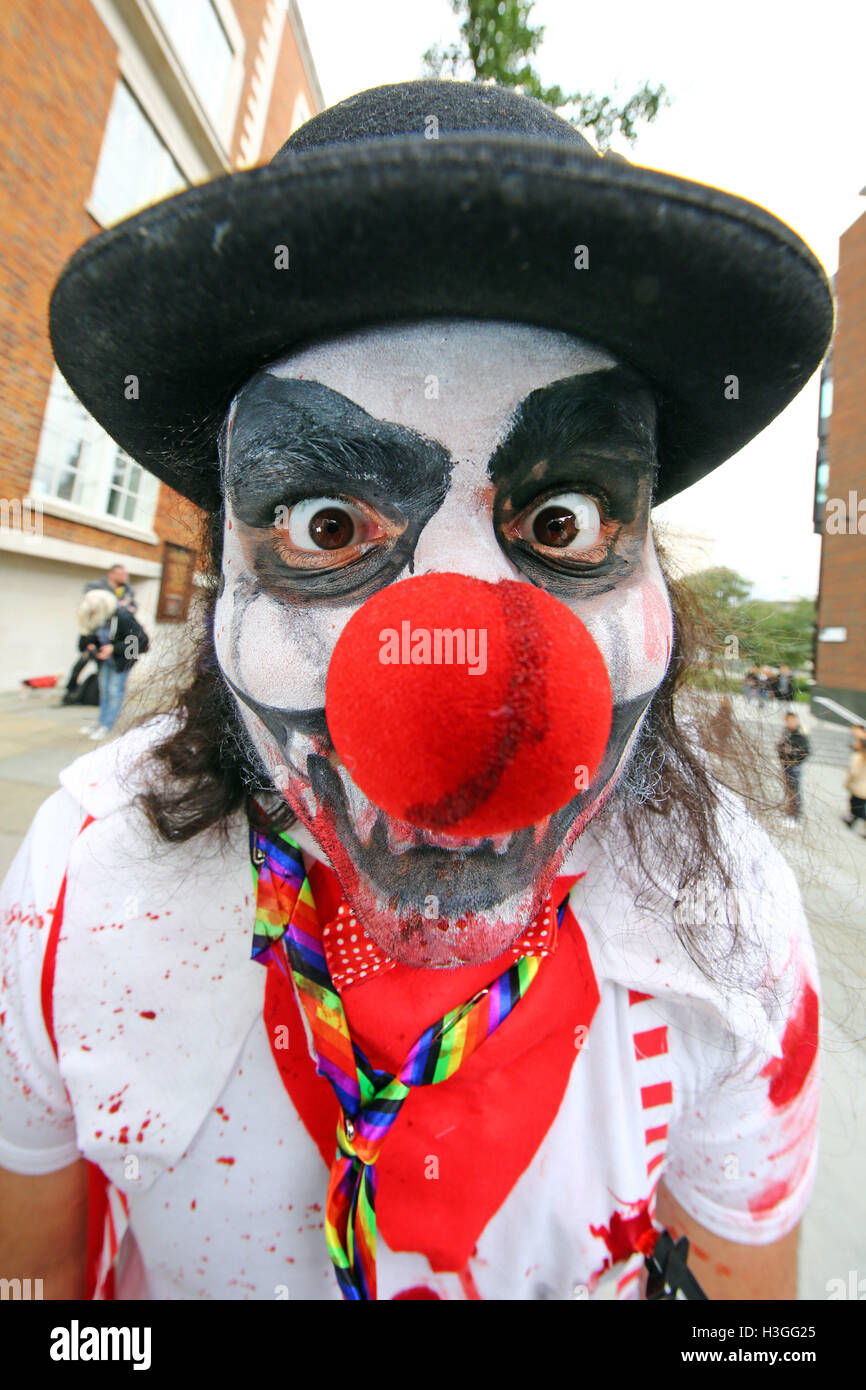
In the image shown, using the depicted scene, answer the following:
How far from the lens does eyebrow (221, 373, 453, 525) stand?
745 millimetres

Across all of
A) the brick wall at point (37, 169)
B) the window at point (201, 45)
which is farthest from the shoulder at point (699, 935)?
the window at point (201, 45)

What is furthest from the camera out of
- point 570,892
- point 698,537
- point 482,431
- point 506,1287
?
point 698,537

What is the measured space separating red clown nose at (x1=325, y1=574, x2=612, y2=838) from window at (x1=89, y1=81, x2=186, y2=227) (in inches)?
354

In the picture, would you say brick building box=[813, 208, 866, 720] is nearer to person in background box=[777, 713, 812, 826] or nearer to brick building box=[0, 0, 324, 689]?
brick building box=[0, 0, 324, 689]

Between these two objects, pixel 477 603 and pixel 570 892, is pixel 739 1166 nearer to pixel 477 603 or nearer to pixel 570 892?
pixel 570 892

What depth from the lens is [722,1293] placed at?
3.40 ft

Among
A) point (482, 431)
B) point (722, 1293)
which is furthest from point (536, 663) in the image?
point (722, 1293)

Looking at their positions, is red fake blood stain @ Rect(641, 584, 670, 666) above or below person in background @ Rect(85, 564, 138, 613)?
below

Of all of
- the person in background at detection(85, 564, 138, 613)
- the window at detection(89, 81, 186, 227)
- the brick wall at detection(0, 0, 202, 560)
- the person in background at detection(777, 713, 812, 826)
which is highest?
the window at detection(89, 81, 186, 227)

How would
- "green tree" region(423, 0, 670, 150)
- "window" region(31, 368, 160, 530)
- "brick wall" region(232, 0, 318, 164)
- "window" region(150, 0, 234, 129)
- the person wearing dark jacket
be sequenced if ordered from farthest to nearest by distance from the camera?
1. "brick wall" region(232, 0, 318, 164)
2. "window" region(150, 0, 234, 129)
3. "window" region(31, 368, 160, 530)
4. the person wearing dark jacket
5. "green tree" region(423, 0, 670, 150)

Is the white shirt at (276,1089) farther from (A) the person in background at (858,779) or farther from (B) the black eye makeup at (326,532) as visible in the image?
(A) the person in background at (858,779)

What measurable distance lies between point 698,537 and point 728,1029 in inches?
39.4

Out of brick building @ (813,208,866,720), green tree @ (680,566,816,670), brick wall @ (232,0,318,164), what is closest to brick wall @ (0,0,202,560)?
brick wall @ (232,0,318,164)

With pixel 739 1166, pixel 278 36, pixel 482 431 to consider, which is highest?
pixel 278 36
